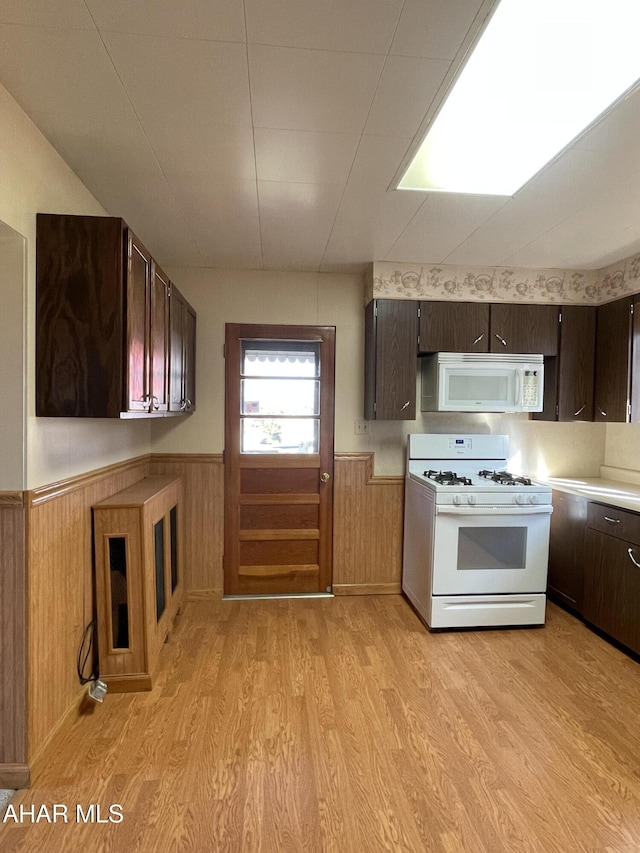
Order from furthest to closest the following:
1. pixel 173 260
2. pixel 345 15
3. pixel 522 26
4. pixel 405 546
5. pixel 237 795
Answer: pixel 405 546, pixel 173 260, pixel 237 795, pixel 522 26, pixel 345 15

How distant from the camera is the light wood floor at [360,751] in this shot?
59.9 inches

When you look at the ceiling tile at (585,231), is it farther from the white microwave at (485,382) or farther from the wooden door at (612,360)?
the white microwave at (485,382)

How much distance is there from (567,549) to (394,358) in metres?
1.80

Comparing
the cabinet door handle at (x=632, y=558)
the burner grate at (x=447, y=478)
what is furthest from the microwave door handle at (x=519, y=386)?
the cabinet door handle at (x=632, y=558)

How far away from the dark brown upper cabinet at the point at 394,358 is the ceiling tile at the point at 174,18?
2.05 meters

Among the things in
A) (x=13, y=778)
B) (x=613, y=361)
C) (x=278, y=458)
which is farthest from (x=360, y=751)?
(x=613, y=361)

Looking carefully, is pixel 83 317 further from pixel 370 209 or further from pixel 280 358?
pixel 280 358

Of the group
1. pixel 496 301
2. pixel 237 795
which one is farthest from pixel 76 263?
pixel 496 301

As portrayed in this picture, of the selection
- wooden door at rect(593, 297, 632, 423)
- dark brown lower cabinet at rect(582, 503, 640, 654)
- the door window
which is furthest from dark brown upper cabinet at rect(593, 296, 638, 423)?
the door window

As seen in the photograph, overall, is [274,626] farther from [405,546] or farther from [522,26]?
[522,26]

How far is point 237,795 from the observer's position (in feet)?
5.45

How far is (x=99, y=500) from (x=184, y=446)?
3.54 ft

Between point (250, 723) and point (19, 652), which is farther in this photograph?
point (250, 723)

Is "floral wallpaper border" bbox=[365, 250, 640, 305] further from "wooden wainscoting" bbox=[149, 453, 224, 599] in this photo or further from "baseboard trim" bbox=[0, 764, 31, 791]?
"baseboard trim" bbox=[0, 764, 31, 791]
